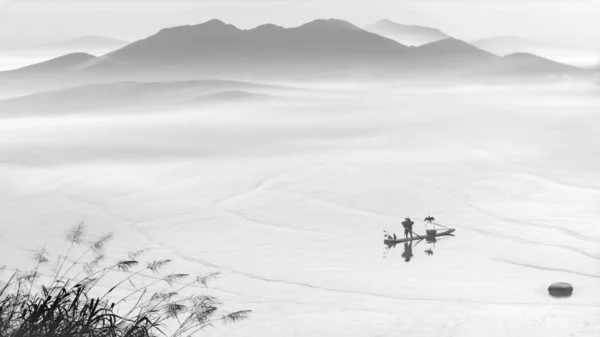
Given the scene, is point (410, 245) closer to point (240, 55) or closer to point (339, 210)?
point (339, 210)

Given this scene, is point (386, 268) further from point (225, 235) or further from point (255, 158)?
point (255, 158)

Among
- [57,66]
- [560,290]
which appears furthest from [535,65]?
[560,290]

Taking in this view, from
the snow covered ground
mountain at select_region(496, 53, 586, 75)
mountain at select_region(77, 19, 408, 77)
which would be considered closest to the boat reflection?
the snow covered ground

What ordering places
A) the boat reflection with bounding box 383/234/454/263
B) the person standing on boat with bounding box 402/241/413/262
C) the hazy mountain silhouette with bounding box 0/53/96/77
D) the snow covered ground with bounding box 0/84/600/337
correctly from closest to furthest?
the snow covered ground with bounding box 0/84/600/337 < the person standing on boat with bounding box 402/241/413/262 < the boat reflection with bounding box 383/234/454/263 < the hazy mountain silhouette with bounding box 0/53/96/77

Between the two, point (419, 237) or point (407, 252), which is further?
point (419, 237)

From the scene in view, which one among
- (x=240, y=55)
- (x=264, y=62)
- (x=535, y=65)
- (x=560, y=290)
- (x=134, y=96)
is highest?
(x=240, y=55)

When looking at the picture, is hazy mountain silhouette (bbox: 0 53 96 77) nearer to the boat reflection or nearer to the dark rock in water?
the boat reflection

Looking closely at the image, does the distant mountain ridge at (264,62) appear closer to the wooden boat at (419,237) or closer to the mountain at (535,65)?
the mountain at (535,65)
